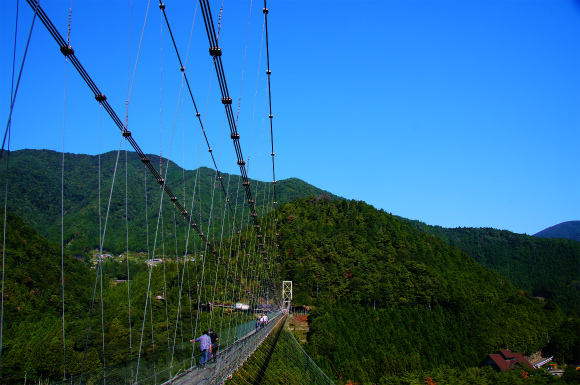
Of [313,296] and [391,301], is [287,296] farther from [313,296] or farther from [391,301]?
[391,301]

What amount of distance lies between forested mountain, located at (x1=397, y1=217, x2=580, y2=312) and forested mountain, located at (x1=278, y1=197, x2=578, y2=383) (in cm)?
2949

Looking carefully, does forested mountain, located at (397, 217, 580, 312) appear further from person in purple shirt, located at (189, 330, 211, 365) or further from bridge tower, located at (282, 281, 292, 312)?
person in purple shirt, located at (189, 330, 211, 365)

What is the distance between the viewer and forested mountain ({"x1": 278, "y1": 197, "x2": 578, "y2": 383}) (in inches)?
1769

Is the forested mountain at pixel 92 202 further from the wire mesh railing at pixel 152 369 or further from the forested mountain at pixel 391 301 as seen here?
the wire mesh railing at pixel 152 369

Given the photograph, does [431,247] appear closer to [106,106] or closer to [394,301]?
[394,301]


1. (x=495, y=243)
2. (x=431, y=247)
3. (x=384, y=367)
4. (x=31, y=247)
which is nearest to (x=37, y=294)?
(x=31, y=247)

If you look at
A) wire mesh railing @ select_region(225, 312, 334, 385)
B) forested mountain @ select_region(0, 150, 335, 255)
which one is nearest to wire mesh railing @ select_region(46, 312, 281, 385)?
wire mesh railing @ select_region(225, 312, 334, 385)

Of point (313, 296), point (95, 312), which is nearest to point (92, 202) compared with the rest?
point (313, 296)

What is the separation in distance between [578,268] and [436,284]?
65.6m

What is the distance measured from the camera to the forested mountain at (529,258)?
104250 millimetres

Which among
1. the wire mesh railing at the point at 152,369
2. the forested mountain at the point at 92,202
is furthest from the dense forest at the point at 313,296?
the forested mountain at the point at 92,202

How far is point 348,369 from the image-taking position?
38469mm

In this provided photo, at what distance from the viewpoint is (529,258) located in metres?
125

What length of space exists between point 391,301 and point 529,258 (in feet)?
272
